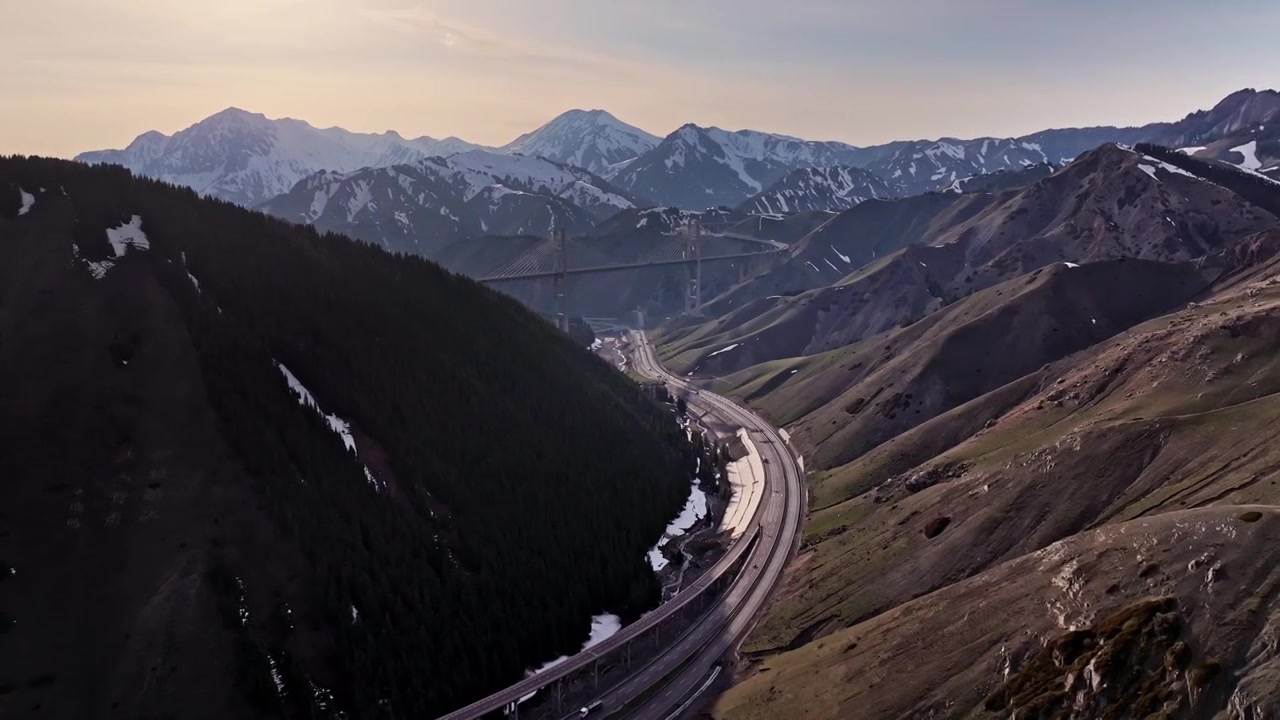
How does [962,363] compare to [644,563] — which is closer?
[644,563]

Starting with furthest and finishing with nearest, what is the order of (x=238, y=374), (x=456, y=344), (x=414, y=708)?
(x=456, y=344)
(x=238, y=374)
(x=414, y=708)

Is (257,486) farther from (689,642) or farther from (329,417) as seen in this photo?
(689,642)

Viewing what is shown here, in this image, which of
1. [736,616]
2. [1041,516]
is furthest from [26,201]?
[1041,516]

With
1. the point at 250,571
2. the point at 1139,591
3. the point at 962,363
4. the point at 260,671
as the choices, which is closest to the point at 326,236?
the point at 250,571

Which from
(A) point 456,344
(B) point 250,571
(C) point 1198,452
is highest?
(A) point 456,344

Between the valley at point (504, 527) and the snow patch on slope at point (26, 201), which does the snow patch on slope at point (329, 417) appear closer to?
the valley at point (504, 527)

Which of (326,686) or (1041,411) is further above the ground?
(1041,411)

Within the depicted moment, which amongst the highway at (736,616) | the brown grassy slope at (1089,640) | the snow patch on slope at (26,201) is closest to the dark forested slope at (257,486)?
the snow patch on slope at (26,201)

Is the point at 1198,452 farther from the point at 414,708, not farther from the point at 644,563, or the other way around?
the point at 414,708
